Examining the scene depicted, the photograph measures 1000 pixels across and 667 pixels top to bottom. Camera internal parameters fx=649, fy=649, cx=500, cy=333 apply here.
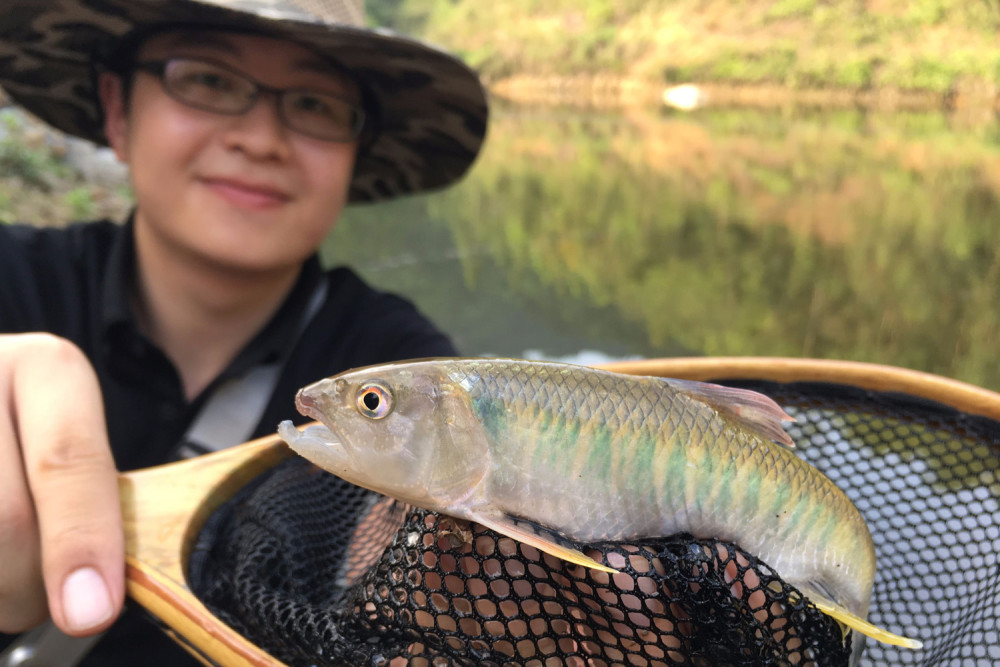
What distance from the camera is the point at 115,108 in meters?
2.11

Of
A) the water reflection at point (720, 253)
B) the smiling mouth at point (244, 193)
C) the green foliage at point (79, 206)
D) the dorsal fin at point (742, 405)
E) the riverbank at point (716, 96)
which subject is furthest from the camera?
the riverbank at point (716, 96)

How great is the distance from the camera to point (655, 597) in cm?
98

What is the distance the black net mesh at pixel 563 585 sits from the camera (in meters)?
0.99

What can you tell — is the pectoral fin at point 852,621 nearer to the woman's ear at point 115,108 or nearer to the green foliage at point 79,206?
the woman's ear at point 115,108

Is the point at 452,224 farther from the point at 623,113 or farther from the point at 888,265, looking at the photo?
the point at 623,113

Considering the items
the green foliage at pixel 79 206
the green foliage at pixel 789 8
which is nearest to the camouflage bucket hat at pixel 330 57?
the green foliage at pixel 79 206

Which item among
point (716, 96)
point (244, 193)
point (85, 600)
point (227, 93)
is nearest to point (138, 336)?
point (244, 193)

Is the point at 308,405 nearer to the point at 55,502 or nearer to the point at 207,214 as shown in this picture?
Result: the point at 55,502

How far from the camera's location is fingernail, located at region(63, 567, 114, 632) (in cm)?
93

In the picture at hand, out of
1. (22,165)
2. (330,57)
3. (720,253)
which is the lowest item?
(720,253)

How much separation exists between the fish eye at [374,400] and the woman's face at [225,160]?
1073 millimetres

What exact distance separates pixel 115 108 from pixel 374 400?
5.63 feet

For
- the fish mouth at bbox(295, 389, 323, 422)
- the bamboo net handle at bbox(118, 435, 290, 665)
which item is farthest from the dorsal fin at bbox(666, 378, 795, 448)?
the bamboo net handle at bbox(118, 435, 290, 665)

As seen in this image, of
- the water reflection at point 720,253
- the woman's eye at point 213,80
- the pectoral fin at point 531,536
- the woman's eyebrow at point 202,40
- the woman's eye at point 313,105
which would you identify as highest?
the woman's eyebrow at point 202,40
